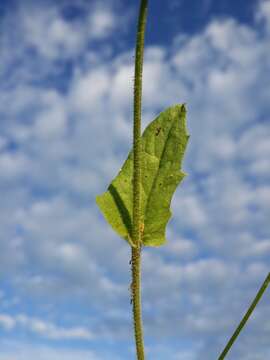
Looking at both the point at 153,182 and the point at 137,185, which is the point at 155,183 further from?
the point at 137,185

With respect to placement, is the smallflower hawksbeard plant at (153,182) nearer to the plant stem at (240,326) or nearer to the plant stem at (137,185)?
the plant stem at (137,185)

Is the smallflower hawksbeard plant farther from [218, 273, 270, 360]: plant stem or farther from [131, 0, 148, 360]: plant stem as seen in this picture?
[218, 273, 270, 360]: plant stem

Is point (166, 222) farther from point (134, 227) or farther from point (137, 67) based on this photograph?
point (137, 67)

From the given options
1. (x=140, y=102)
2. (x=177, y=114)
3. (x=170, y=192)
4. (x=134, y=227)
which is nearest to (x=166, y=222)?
(x=170, y=192)

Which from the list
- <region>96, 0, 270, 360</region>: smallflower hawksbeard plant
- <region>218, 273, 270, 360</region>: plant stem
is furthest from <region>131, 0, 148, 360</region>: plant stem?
<region>218, 273, 270, 360</region>: plant stem

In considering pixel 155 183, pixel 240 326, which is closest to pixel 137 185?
pixel 155 183


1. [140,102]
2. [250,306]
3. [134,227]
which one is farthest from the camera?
[134,227]
